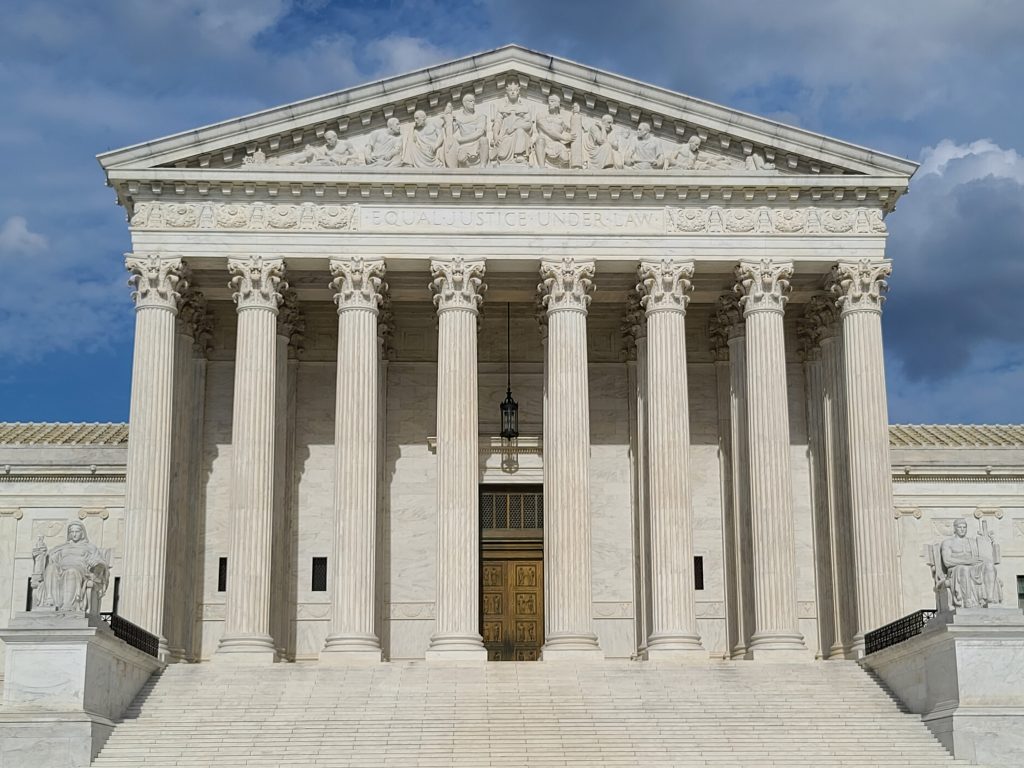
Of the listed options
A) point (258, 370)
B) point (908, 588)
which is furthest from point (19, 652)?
point (908, 588)

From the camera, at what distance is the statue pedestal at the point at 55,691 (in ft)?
92.0

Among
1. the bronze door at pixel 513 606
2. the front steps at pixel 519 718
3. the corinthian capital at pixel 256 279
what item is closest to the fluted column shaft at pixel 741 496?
the front steps at pixel 519 718

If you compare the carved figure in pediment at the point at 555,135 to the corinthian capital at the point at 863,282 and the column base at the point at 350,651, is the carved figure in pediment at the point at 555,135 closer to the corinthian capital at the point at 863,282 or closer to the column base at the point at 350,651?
the corinthian capital at the point at 863,282

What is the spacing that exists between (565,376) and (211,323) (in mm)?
11162

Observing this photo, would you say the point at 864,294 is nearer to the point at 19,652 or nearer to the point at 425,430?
the point at 425,430

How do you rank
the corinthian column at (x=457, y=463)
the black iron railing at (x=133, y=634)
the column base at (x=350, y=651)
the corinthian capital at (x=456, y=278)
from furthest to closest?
the corinthian capital at (x=456, y=278) → the corinthian column at (x=457, y=463) → the column base at (x=350, y=651) → the black iron railing at (x=133, y=634)

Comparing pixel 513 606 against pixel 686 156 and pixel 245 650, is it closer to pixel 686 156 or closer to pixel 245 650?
pixel 245 650

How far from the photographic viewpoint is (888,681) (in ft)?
109

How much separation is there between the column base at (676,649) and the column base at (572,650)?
132cm

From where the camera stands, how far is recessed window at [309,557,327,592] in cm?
4178

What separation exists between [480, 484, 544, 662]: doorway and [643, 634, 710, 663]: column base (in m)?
6.42

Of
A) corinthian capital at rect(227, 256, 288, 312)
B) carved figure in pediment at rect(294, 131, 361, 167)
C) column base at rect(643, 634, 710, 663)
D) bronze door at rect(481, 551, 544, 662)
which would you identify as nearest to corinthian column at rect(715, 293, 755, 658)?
column base at rect(643, 634, 710, 663)

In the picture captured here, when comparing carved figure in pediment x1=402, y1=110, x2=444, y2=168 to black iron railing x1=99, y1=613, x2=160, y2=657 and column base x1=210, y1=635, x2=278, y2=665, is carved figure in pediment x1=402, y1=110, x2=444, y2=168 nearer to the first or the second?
column base x1=210, y1=635, x2=278, y2=665

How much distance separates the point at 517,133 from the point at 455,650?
13.6 meters
